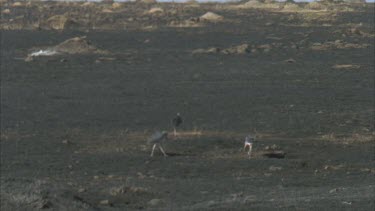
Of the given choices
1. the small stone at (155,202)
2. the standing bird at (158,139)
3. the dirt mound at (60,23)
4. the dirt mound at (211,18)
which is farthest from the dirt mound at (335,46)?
the small stone at (155,202)

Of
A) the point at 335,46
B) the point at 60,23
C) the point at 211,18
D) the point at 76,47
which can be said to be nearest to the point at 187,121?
the point at 76,47

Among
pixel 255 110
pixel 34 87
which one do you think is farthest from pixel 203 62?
pixel 255 110

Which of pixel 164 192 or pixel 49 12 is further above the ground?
pixel 164 192

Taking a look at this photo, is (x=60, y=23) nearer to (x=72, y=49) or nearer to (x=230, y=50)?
(x=72, y=49)

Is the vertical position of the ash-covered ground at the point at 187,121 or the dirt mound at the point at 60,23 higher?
the ash-covered ground at the point at 187,121

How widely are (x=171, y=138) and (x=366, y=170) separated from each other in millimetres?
4002

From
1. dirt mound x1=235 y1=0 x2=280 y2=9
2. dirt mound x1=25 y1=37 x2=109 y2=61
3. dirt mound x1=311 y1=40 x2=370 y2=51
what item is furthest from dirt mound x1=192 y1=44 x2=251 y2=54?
dirt mound x1=235 y1=0 x2=280 y2=9

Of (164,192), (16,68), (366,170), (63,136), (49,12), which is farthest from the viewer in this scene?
(49,12)

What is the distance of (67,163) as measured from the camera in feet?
53.3

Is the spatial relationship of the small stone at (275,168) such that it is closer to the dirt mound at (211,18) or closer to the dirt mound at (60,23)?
the dirt mound at (60,23)

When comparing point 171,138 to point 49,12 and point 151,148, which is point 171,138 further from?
point 49,12

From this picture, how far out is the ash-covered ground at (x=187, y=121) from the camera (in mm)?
12625

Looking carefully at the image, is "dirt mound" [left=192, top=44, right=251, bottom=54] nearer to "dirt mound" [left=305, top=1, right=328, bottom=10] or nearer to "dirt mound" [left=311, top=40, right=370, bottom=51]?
"dirt mound" [left=311, top=40, right=370, bottom=51]

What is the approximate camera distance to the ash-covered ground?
41.4ft
